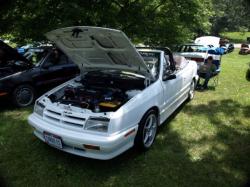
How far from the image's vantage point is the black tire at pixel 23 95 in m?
6.42

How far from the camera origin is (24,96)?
663 cm

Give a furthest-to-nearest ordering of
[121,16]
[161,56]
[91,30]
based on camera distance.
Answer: [121,16], [161,56], [91,30]

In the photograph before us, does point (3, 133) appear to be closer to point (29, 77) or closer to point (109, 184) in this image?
→ point (29, 77)

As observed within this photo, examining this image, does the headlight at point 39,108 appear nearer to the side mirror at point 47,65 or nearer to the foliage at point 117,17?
the side mirror at point 47,65

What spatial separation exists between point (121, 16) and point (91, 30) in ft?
13.5

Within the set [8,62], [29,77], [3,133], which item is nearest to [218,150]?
[3,133]

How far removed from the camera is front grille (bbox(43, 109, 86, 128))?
3707 mm

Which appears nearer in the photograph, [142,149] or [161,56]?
[142,149]

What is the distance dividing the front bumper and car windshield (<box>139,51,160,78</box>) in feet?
4.47

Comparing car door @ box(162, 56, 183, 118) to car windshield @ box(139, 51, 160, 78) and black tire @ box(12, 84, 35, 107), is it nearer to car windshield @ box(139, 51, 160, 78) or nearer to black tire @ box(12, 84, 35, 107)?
car windshield @ box(139, 51, 160, 78)

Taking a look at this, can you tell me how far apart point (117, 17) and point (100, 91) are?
13.8ft

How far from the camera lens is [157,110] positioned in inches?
183

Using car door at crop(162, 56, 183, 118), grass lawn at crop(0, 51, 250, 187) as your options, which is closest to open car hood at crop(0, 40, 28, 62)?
grass lawn at crop(0, 51, 250, 187)

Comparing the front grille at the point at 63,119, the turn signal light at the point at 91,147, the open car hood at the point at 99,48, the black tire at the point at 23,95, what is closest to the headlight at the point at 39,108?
the front grille at the point at 63,119
